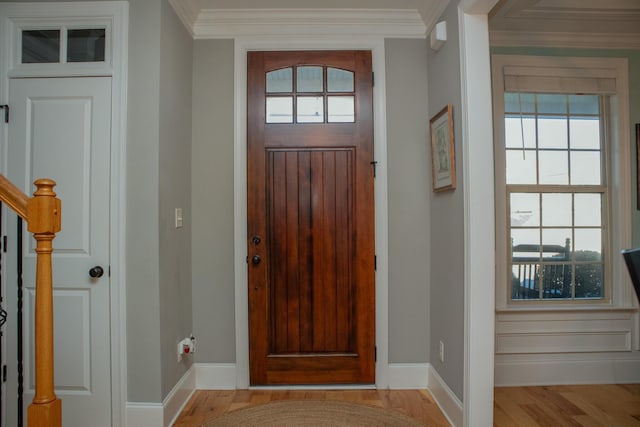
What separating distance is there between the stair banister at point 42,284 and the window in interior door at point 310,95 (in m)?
1.69

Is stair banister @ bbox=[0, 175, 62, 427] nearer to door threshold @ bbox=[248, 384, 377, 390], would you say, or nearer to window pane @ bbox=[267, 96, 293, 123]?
door threshold @ bbox=[248, 384, 377, 390]

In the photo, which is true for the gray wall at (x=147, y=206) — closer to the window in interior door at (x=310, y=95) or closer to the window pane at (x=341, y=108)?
the window in interior door at (x=310, y=95)

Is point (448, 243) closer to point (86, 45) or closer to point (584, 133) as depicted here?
point (584, 133)

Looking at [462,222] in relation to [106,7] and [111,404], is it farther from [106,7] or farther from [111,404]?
[106,7]

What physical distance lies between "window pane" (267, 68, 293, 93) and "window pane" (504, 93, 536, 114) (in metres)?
1.66

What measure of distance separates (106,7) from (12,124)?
2.88 ft

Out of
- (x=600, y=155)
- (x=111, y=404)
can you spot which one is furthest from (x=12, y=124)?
(x=600, y=155)

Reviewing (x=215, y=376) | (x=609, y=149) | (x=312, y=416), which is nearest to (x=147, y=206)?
(x=215, y=376)

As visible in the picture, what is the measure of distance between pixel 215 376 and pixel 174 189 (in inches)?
54.4

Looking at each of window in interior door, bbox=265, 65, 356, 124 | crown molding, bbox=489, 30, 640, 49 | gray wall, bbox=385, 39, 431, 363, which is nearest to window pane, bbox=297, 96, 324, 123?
window in interior door, bbox=265, 65, 356, 124

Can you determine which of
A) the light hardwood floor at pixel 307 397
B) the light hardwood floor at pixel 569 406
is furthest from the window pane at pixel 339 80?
the light hardwood floor at pixel 569 406

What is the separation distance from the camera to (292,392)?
2695 mm

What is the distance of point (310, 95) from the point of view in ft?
9.28

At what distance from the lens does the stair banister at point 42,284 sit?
1.40 meters
